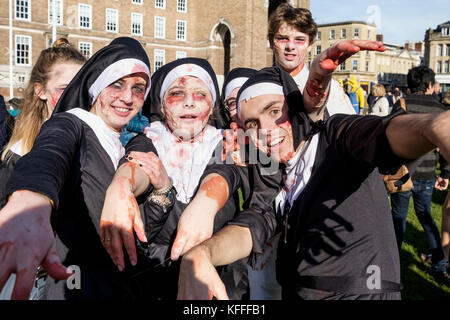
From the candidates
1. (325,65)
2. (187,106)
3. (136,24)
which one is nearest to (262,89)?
(187,106)

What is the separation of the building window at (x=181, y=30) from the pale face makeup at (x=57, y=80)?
133 ft

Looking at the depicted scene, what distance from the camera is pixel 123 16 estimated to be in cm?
3894

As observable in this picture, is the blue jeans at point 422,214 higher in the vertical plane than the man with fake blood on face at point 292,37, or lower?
lower

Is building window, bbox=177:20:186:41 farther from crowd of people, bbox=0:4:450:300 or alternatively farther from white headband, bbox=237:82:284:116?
white headband, bbox=237:82:284:116

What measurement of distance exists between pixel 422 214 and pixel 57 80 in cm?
520

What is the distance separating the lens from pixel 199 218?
76.2 inches

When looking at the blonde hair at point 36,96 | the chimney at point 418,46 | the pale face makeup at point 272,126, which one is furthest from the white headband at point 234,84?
the chimney at point 418,46

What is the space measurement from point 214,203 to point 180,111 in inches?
31.3

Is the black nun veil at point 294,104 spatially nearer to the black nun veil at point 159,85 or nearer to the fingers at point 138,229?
the black nun veil at point 159,85

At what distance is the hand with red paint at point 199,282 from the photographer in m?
1.64

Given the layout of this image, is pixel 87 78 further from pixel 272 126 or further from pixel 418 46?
pixel 418 46
